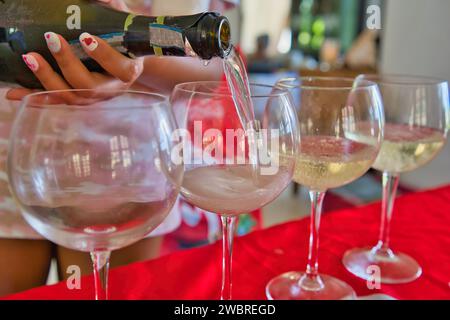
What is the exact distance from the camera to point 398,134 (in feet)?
2.09

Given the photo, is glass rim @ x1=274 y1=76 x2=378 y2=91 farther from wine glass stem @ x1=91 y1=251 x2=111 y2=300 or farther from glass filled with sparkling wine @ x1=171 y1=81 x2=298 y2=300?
wine glass stem @ x1=91 y1=251 x2=111 y2=300

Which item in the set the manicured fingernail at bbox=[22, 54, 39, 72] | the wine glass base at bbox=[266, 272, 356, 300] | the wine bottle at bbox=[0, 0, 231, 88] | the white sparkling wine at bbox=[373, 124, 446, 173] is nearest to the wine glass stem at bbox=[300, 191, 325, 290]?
the wine glass base at bbox=[266, 272, 356, 300]

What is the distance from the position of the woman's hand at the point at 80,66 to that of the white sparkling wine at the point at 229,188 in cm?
15

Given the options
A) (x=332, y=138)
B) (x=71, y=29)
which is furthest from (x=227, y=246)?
(x=71, y=29)

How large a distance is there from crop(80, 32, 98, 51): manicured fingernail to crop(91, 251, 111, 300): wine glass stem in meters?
0.22

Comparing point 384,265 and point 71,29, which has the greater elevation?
point 71,29

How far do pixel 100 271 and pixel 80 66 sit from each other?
0.74 ft

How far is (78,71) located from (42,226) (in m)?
0.21

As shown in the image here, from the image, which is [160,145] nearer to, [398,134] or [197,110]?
[197,110]

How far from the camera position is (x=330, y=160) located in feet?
1.70

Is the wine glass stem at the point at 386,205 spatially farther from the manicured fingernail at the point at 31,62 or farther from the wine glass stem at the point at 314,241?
the manicured fingernail at the point at 31,62

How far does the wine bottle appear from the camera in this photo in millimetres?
486

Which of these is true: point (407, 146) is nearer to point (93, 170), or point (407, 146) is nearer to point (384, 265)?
point (384, 265)
